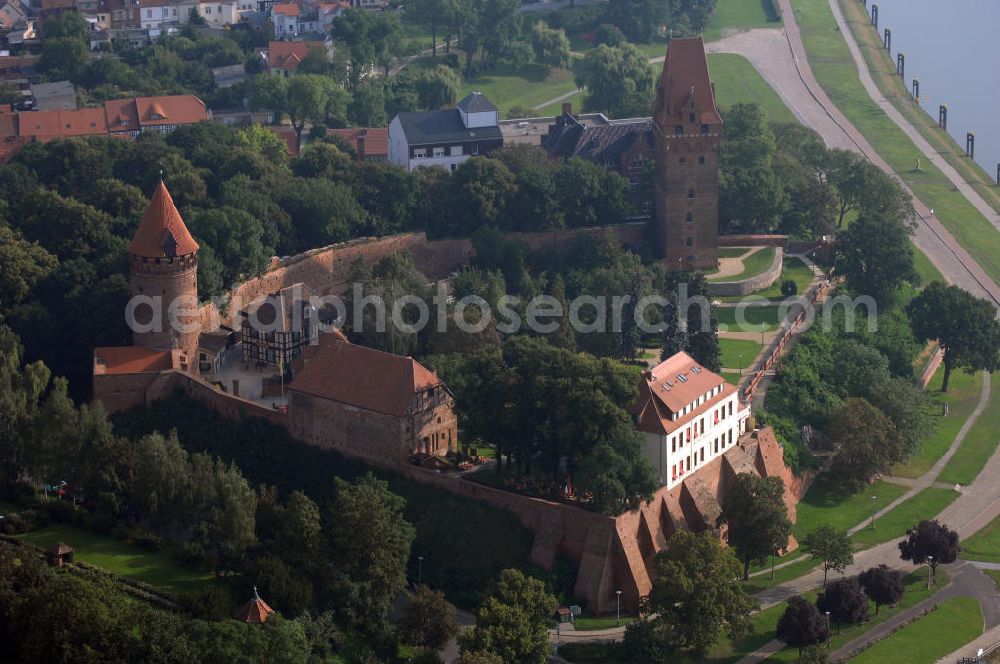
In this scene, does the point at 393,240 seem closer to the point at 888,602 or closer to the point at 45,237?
the point at 45,237

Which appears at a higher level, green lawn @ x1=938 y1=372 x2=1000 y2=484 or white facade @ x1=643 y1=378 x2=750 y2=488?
white facade @ x1=643 y1=378 x2=750 y2=488

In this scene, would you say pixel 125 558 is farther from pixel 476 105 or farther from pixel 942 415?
pixel 476 105

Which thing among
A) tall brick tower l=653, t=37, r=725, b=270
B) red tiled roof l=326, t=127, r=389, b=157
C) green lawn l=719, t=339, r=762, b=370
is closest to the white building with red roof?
green lawn l=719, t=339, r=762, b=370

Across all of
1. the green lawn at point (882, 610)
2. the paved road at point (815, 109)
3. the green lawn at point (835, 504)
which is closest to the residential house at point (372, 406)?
the green lawn at point (835, 504)

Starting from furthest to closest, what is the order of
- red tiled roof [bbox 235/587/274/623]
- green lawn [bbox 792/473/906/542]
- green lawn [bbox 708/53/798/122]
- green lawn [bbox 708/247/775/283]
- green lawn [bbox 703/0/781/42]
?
green lawn [bbox 703/0/781/42] < green lawn [bbox 708/53/798/122] < green lawn [bbox 708/247/775/283] < green lawn [bbox 792/473/906/542] < red tiled roof [bbox 235/587/274/623]

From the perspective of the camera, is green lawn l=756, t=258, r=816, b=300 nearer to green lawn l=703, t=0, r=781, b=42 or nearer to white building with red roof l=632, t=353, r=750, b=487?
white building with red roof l=632, t=353, r=750, b=487

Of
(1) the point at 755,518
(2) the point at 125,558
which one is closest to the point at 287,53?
(2) the point at 125,558

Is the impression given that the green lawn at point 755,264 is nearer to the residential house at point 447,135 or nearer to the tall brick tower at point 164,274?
the residential house at point 447,135
